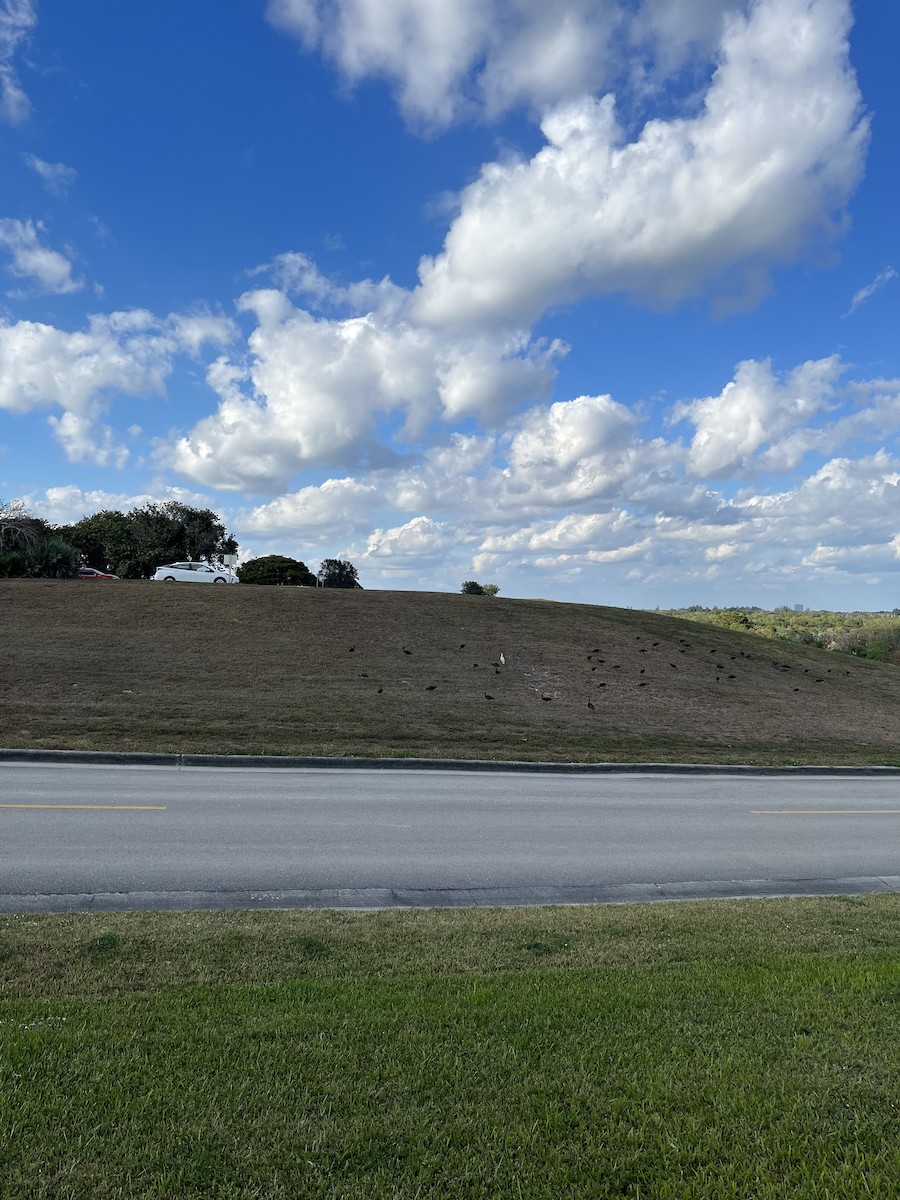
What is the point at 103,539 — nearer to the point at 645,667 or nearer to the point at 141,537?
the point at 141,537

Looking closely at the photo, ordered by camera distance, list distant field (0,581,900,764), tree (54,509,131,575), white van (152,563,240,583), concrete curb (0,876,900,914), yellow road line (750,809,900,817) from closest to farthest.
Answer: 1. concrete curb (0,876,900,914)
2. yellow road line (750,809,900,817)
3. distant field (0,581,900,764)
4. white van (152,563,240,583)
5. tree (54,509,131,575)

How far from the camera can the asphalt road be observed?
759cm

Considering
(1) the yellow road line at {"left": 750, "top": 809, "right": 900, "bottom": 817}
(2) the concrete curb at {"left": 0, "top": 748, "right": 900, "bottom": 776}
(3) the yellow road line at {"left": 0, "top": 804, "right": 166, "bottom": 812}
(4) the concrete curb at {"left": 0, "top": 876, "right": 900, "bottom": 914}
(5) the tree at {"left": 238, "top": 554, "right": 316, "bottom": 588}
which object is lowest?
(4) the concrete curb at {"left": 0, "top": 876, "right": 900, "bottom": 914}

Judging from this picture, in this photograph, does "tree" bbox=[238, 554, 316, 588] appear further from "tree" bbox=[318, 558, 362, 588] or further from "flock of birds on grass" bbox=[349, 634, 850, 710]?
"flock of birds on grass" bbox=[349, 634, 850, 710]

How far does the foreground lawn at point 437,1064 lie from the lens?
3.04 metres

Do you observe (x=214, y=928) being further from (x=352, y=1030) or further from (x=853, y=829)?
(x=853, y=829)

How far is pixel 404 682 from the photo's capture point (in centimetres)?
2162

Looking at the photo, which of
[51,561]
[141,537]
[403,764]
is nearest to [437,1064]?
[403,764]

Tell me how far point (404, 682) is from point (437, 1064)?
17876 millimetres

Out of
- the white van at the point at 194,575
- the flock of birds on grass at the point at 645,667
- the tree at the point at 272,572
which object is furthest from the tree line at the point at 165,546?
the flock of birds on grass at the point at 645,667

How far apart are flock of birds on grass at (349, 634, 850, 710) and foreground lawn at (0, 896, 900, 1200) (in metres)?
15.0

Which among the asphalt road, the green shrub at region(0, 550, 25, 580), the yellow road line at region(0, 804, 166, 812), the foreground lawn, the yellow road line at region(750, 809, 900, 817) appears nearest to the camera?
the foreground lawn

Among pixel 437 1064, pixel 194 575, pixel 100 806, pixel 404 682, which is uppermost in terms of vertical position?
pixel 194 575

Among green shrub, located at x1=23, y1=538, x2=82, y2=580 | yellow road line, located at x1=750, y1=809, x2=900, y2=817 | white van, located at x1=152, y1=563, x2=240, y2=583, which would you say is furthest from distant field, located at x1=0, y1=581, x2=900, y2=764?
white van, located at x1=152, y1=563, x2=240, y2=583
